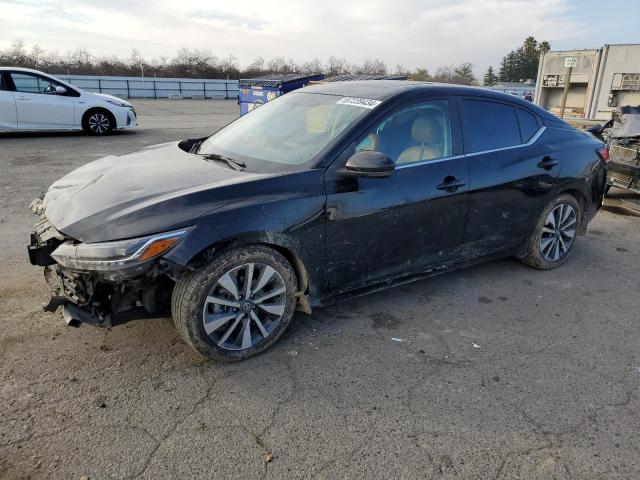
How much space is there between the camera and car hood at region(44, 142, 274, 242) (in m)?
2.76

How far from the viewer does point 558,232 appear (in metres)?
4.73

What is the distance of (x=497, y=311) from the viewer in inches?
155

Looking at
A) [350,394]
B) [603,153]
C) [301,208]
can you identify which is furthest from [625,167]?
[350,394]

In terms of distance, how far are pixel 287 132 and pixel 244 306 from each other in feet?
4.68

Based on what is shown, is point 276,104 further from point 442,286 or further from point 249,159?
point 442,286

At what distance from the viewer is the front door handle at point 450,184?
372cm

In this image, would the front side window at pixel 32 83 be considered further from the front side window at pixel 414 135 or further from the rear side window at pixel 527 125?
the rear side window at pixel 527 125

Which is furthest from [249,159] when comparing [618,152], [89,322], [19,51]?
[19,51]

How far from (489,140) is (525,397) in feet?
6.96

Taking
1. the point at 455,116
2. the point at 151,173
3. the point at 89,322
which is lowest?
the point at 89,322

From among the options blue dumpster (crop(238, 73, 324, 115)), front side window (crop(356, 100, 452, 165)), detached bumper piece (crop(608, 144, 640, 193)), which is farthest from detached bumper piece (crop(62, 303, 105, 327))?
blue dumpster (crop(238, 73, 324, 115))

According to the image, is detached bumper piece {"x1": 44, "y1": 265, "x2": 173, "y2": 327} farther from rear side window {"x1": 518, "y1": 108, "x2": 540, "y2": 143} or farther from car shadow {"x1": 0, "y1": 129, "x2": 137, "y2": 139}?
car shadow {"x1": 0, "y1": 129, "x2": 137, "y2": 139}

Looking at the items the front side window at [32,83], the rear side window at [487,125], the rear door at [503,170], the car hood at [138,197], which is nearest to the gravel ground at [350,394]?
the rear door at [503,170]

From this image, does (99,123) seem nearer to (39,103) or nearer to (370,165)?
(39,103)
